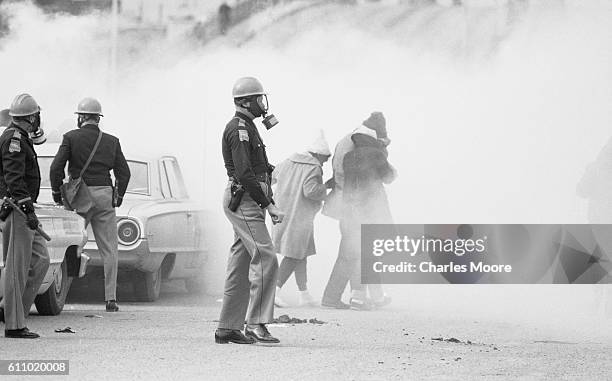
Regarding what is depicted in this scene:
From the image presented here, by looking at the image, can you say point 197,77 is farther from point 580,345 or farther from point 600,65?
point 580,345

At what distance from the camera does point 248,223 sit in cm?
1024

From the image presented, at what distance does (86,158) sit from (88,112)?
0.38m

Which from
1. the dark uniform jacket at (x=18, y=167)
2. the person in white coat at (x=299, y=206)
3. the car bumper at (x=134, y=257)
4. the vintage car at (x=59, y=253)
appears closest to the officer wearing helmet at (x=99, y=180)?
the vintage car at (x=59, y=253)

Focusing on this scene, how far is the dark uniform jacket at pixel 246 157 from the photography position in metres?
10.1

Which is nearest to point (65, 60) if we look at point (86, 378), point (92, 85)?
point (92, 85)

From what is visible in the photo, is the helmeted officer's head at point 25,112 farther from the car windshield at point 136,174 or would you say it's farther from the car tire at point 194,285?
the car tire at point 194,285

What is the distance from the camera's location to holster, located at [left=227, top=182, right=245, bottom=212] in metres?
10.2

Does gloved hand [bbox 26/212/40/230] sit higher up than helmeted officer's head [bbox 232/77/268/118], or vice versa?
helmeted officer's head [bbox 232/77/268/118]

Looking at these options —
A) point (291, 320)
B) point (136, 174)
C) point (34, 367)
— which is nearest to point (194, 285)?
point (136, 174)

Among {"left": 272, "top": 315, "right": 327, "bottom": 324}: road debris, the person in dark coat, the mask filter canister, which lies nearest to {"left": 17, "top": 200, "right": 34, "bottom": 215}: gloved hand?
the mask filter canister

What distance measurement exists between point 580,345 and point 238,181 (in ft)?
7.98

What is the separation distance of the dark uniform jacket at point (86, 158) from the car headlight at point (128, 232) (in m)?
0.81

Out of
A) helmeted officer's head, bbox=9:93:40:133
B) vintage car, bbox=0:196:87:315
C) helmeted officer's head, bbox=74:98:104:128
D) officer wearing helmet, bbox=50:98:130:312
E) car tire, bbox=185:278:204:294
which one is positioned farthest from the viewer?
car tire, bbox=185:278:204:294

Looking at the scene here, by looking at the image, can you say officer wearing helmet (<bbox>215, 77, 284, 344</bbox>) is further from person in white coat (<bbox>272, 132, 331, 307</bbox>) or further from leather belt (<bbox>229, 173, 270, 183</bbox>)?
person in white coat (<bbox>272, 132, 331, 307</bbox>)
